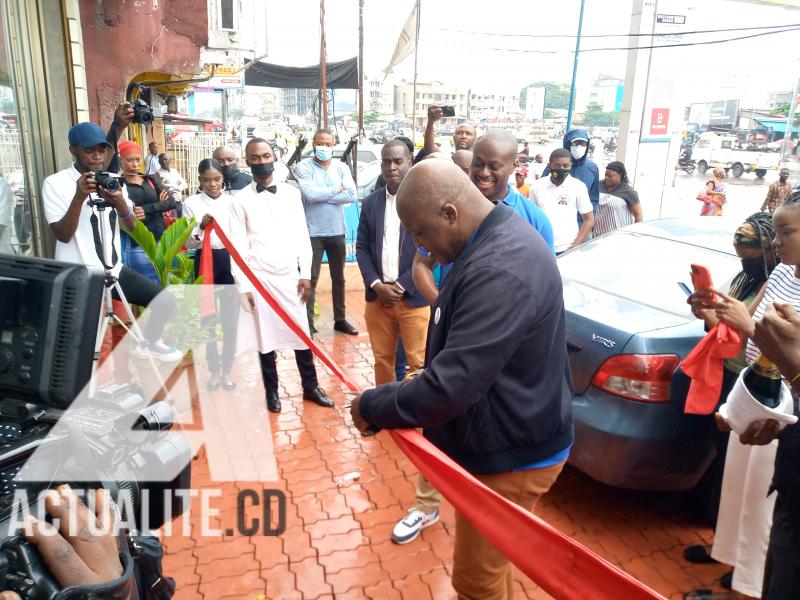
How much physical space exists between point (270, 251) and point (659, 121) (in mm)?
10366

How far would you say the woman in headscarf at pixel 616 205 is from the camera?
6.34m

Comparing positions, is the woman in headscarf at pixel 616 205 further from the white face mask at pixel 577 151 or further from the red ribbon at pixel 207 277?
the red ribbon at pixel 207 277

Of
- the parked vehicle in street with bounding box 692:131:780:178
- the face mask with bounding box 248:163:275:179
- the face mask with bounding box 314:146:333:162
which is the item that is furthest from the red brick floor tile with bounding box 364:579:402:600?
the parked vehicle in street with bounding box 692:131:780:178

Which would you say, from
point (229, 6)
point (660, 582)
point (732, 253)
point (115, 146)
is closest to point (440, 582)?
point (660, 582)

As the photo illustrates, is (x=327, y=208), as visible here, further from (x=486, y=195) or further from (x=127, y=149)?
(x=486, y=195)

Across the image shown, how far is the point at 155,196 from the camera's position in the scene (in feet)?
18.1

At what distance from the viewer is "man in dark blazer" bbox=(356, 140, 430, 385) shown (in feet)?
12.8

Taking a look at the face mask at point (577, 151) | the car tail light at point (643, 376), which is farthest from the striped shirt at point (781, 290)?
the face mask at point (577, 151)

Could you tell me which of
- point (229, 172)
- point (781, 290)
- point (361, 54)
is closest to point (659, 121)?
point (361, 54)

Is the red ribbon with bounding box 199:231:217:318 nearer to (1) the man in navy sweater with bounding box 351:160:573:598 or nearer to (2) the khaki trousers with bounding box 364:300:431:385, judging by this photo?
(2) the khaki trousers with bounding box 364:300:431:385

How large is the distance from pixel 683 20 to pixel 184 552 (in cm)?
1244

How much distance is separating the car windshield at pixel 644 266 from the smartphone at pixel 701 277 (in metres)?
1.14

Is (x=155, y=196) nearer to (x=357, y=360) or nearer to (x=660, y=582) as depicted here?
(x=357, y=360)

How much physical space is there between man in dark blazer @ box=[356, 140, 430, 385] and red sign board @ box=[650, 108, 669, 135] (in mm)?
9651
